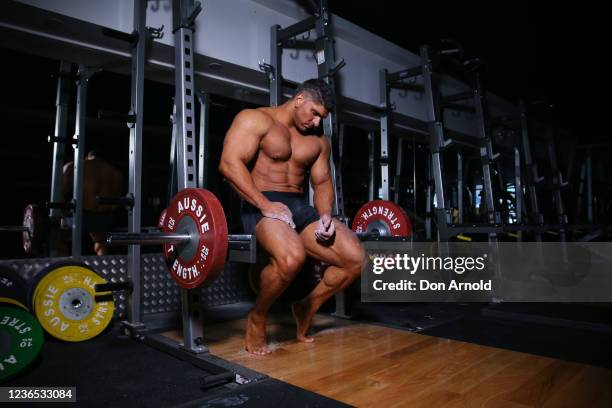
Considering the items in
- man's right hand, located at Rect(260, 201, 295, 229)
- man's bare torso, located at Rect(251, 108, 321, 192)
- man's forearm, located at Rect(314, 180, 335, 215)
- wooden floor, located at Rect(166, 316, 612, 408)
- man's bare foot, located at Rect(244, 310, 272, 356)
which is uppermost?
man's bare torso, located at Rect(251, 108, 321, 192)

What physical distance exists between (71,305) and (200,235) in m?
0.88

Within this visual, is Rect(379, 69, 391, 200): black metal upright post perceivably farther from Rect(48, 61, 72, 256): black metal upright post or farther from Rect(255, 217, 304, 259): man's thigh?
Rect(48, 61, 72, 256): black metal upright post

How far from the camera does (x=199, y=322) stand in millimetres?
1723

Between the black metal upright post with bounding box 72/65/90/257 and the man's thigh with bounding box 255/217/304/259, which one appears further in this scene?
the black metal upright post with bounding box 72/65/90/257

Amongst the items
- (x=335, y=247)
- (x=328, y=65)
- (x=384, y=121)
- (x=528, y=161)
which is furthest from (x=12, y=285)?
(x=528, y=161)

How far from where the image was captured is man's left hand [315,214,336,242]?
1854 mm

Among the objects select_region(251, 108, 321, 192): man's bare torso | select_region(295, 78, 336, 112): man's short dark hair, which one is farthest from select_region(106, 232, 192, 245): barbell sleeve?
select_region(295, 78, 336, 112): man's short dark hair

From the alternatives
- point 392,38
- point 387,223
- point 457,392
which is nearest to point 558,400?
point 457,392

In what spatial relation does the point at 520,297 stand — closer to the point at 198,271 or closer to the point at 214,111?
the point at 198,271

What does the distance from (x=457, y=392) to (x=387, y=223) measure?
1.46 meters

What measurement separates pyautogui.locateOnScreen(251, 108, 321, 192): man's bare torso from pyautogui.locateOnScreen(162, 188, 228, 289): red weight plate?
0.42 meters

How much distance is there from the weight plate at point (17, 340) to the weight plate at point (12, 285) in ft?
1.38

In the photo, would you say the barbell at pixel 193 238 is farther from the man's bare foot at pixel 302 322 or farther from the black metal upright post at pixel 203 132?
the black metal upright post at pixel 203 132

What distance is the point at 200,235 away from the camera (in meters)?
1.50
